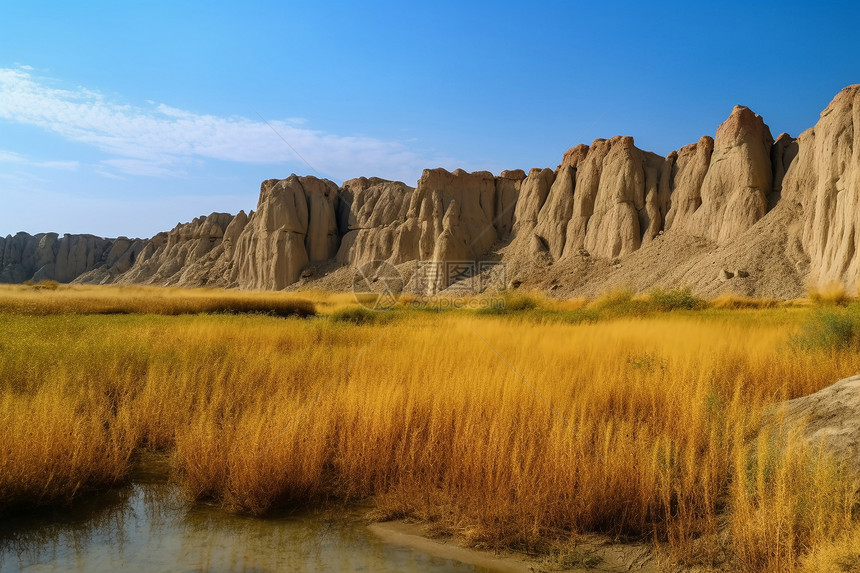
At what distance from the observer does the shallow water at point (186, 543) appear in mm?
4082

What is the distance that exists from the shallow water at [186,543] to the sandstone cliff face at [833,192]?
31.8 meters

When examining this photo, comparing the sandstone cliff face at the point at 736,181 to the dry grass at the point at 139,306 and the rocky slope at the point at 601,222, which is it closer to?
the rocky slope at the point at 601,222

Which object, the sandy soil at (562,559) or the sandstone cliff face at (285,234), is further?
the sandstone cliff face at (285,234)

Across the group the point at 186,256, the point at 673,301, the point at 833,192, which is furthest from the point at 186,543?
the point at 186,256

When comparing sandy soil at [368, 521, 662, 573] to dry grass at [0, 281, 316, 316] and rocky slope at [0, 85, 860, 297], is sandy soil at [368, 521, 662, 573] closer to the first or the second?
dry grass at [0, 281, 316, 316]

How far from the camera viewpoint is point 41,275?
114 metres

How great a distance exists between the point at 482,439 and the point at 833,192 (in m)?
37.8

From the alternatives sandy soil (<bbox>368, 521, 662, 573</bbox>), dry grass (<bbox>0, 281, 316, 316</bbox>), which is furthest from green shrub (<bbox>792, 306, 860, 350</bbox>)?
dry grass (<bbox>0, 281, 316, 316</bbox>)

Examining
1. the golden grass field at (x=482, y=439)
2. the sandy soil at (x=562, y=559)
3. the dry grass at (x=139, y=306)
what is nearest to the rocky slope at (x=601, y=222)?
the dry grass at (x=139, y=306)

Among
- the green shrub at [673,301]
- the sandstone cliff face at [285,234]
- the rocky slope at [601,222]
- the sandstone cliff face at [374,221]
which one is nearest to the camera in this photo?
the green shrub at [673,301]

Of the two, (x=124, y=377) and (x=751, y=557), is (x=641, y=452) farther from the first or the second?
(x=124, y=377)

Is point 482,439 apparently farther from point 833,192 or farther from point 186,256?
point 186,256

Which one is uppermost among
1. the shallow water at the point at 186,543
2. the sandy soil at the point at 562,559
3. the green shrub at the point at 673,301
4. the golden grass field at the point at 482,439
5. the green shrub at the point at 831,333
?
the green shrub at the point at 673,301

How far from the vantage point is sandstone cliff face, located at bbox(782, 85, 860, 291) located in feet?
94.9
